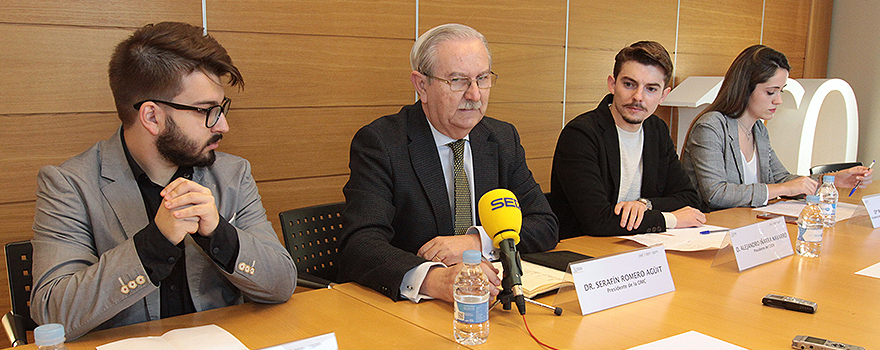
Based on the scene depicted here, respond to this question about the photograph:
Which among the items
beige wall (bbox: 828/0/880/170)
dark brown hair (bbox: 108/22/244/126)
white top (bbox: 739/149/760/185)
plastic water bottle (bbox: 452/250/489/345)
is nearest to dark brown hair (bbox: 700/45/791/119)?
white top (bbox: 739/149/760/185)

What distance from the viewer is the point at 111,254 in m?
1.46

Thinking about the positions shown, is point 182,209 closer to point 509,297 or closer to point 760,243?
point 509,297

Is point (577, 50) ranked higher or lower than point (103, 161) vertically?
higher

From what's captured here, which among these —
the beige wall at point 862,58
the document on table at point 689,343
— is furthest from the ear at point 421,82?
the beige wall at point 862,58

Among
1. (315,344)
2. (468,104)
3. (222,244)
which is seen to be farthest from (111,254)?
(468,104)

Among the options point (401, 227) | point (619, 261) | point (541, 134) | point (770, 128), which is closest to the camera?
point (619, 261)

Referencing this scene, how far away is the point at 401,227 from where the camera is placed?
215 cm

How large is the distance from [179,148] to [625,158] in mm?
1899

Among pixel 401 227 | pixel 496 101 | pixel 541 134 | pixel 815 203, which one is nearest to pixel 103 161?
pixel 401 227

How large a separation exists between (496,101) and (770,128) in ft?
9.05

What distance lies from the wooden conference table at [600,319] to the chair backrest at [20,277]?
0.49m

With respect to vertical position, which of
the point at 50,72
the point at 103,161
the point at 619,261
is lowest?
the point at 619,261

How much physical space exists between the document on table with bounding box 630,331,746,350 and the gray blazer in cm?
192

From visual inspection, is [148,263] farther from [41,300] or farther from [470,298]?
[470,298]
